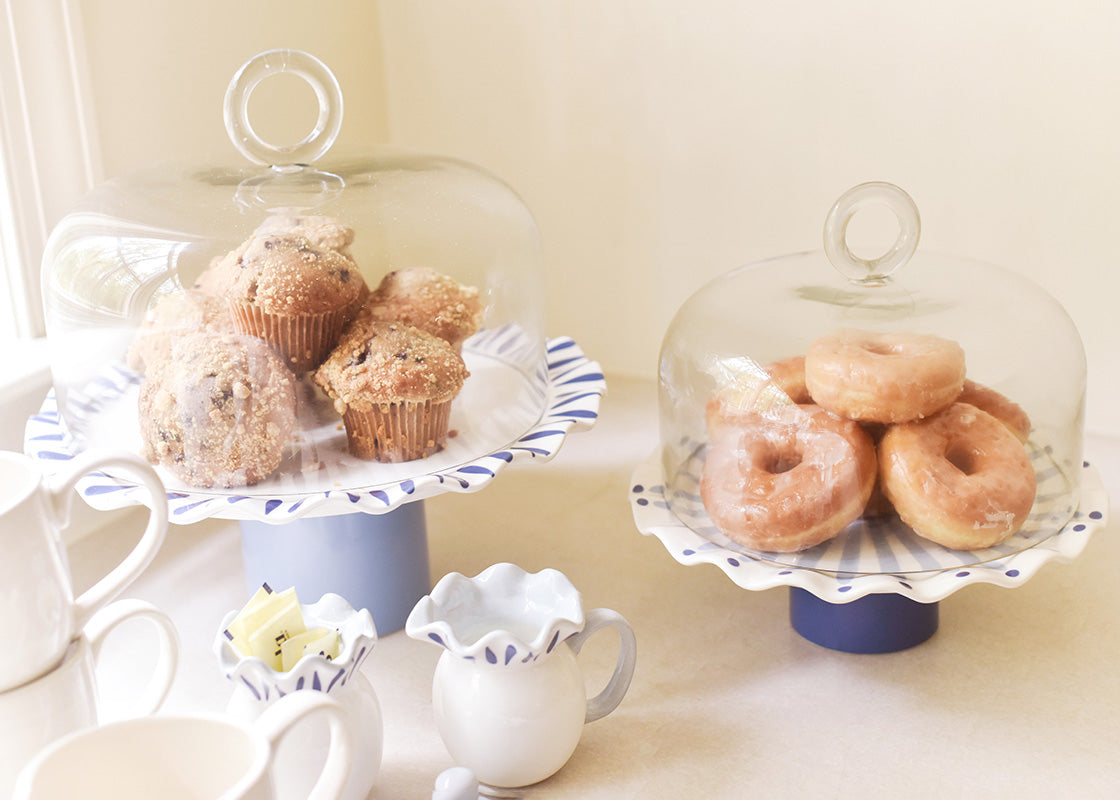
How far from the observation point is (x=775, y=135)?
141 centimetres

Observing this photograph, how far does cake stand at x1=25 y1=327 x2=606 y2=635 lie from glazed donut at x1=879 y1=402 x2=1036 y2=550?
261 mm

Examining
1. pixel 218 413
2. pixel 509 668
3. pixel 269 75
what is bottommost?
pixel 509 668

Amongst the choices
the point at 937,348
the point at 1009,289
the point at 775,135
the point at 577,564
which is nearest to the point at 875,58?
the point at 775,135

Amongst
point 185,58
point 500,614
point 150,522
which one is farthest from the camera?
point 185,58

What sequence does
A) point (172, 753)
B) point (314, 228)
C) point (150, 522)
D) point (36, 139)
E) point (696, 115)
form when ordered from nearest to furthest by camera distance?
point (172, 753)
point (150, 522)
point (314, 228)
point (36, 139)
point (696, 115)

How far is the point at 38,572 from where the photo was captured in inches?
23.9

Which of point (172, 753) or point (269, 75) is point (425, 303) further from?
point (172, 753)

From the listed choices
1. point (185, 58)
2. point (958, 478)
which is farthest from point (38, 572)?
point (185, 58)

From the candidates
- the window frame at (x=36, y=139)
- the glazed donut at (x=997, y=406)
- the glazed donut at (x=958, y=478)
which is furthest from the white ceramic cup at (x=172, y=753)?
the window frame at (x=36, y=139)

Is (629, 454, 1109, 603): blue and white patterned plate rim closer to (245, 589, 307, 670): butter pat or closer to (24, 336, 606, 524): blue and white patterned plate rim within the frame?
(24, 336, 606, 524): blue and white patterned plate rim

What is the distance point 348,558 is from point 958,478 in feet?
1.65

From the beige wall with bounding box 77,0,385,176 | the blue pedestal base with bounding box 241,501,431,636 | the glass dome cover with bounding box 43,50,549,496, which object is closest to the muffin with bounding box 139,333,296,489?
the glass dome cover with bounding box 43,50,549,496

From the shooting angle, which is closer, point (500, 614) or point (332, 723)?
point (332, 723)

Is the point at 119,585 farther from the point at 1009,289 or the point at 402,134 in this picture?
the point at 402,134
